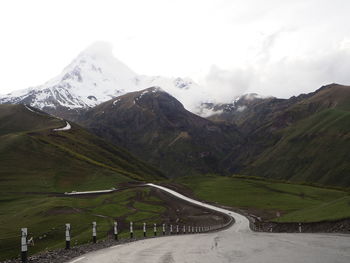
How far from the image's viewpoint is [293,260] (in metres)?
13.1

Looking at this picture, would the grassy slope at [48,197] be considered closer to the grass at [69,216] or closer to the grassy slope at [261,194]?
the grass at [69,216]

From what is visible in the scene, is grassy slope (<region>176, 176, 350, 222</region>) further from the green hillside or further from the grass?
the green hillside

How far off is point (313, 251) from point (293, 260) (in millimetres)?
2527

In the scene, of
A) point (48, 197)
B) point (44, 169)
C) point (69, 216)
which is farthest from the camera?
point (44, 169)

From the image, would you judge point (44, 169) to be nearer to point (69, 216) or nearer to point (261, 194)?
point (69, 216)

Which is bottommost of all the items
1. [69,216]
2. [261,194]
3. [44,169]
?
[69,216]

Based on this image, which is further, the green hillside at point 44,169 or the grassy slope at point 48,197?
the green hillside at point 44,169

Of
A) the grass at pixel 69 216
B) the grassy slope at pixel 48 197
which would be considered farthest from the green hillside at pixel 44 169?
the grass at pixel 69 216

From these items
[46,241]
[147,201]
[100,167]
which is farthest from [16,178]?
[46,241]

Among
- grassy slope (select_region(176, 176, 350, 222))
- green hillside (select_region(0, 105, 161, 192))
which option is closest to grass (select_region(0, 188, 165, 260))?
green hillside (select_region(0, 105, 161, 192))

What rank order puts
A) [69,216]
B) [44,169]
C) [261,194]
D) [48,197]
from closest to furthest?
[69,216] < [48,197] < [261,194] < [44,169]

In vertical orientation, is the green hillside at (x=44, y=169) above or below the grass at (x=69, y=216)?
above

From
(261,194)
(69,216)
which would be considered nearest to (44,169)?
(69,216)

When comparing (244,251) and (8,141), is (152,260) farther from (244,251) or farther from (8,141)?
Answer: (8,141)
